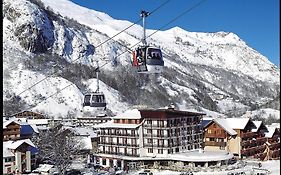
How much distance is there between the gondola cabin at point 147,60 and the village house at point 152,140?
18.9 meters

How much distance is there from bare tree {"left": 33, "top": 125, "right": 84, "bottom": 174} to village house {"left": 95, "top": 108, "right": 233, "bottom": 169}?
99.9 inches

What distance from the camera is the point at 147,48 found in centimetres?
816

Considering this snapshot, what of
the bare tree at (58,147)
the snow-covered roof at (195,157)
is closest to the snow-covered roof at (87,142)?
the bare tree at (58,147)

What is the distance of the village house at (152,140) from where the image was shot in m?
28.3

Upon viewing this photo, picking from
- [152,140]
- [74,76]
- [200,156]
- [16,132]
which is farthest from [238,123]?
[74,76]

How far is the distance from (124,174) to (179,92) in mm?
72261

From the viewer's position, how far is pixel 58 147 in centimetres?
2720

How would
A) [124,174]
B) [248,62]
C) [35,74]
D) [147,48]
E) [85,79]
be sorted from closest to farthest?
[147,48] < [124,174] < [35,74] < [85,79] < [248,62]

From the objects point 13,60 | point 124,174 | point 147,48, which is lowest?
point 124,174

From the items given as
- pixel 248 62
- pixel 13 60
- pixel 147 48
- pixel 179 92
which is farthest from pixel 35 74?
pixel 248 62

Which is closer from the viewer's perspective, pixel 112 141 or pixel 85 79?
pixel 112 141

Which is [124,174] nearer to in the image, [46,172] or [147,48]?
[46,172]

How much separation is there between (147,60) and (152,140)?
69.5ft

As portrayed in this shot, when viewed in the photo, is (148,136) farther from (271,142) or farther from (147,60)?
(147,60)
